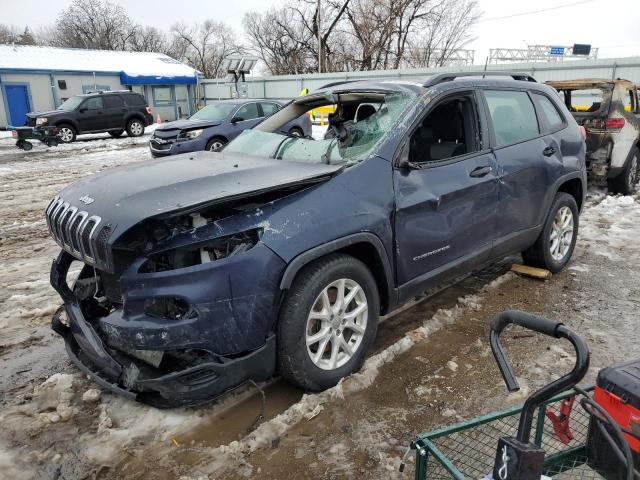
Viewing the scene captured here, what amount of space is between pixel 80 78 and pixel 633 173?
2841cm

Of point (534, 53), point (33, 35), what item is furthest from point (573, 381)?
point (33, 35)

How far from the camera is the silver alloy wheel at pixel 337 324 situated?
2.94 meters

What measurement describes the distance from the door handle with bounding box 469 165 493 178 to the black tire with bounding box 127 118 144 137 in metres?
19.0

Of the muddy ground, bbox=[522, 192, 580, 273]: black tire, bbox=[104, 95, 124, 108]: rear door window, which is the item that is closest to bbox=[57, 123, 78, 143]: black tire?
bbox=[104, 95, 124, 108]: rear door window

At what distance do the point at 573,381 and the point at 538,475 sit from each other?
11.4 inches

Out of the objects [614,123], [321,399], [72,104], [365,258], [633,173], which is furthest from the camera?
[72,104]

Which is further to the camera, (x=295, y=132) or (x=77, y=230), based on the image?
(x=295, y=132)

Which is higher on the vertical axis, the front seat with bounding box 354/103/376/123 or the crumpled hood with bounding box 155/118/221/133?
the front seat with bounding box 354/103/376/123

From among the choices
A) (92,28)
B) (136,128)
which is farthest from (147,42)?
(136,128)

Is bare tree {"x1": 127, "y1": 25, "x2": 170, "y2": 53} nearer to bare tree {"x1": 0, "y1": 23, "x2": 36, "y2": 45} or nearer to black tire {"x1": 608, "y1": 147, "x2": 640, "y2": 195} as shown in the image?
Result: bare tree {"x1": 0, "y1": 23, "x2": 36, "y2": 45}

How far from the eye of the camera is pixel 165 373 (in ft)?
8.84

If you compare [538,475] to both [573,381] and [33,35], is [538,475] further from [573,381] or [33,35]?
[33,35]

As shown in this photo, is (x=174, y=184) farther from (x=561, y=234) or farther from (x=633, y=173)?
(x=633, y=173)

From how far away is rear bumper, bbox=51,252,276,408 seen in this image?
2531 millimetres
